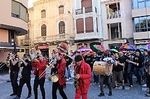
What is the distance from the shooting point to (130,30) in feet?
87.9

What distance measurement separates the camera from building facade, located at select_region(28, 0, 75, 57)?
98.8 ft

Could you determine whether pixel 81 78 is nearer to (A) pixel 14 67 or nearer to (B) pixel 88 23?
(A) pixel 14 67

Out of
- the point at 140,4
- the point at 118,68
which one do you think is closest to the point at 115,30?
the point at 140,4

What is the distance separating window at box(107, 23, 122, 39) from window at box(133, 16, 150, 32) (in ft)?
8.07

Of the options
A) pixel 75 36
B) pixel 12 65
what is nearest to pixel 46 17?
pixel 75 36

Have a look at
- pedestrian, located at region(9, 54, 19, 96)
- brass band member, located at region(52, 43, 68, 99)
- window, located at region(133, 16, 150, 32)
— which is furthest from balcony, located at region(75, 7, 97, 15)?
brass band member, located at region(52, 43, 68, 99)

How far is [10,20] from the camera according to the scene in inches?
765

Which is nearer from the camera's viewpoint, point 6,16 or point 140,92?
point 140,92

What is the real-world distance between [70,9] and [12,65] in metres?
23.5

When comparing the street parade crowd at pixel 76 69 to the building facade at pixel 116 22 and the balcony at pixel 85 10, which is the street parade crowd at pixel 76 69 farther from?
the balcony at pixel 85 10

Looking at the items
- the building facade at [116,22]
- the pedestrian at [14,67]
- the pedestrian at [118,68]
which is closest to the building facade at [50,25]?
the building facade at [116,22]

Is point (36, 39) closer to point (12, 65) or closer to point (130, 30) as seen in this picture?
point (130, 30)

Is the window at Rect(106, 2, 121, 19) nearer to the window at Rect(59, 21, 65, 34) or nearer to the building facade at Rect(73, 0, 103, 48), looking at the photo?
the building facade at Rect(73, 0, 103, 48)

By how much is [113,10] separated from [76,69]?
2507 centimetres
